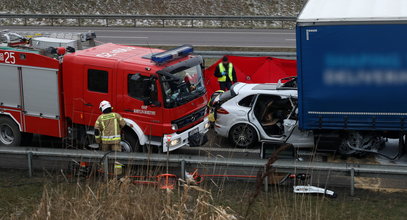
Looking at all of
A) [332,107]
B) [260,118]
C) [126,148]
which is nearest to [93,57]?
[126,148]

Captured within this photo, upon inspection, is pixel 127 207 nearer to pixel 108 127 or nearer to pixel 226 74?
pixel 108 127

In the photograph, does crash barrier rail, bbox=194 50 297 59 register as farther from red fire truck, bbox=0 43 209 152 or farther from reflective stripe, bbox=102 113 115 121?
reflective stripe, bbox=102 113 115 121

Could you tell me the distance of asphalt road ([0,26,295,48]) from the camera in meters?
27.5

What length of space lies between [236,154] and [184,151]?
3.73 ft

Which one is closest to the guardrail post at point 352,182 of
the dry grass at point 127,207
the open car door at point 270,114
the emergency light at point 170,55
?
the open car door at point 270,114

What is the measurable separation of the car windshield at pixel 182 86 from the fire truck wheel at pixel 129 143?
1.00 metres

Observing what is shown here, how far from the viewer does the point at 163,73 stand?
1179cm

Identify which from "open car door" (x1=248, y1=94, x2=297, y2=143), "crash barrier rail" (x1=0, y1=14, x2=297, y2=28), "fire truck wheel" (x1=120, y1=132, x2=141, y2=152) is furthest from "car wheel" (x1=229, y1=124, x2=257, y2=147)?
"crash barrier rail" (x1=0, y1=14, x2=297, y2=28)

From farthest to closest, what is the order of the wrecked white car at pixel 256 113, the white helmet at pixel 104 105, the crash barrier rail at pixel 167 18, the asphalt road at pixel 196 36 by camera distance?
the crash barrier rail at pixel 167 18 < the asphalt road at pixel 196 36 < the wrecked white car at pixel 256 113 < the white helmet at pixel 104 105

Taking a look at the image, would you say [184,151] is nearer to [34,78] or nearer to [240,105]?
[240,105]

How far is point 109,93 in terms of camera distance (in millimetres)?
12125

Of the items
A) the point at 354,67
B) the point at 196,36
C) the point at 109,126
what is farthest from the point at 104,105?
the point at 196,36

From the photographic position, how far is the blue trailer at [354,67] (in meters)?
11.5

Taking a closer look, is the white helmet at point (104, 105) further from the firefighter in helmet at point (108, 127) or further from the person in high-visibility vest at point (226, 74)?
the person in high-visibility vest at point (226, 74)
